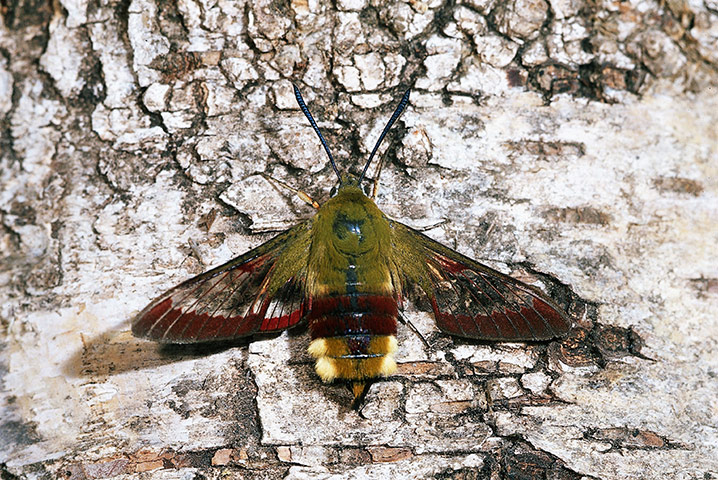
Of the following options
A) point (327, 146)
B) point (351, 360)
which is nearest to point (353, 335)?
point (351, 360)

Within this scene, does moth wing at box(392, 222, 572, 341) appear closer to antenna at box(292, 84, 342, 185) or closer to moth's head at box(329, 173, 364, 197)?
moth's head at box(329, 173, 364, 197)

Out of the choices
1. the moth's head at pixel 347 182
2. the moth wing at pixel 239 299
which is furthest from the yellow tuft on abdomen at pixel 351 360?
the moth's head at pixel 347 182

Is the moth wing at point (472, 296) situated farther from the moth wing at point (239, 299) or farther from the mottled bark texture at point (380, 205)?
the moth wing at point (239, 299)

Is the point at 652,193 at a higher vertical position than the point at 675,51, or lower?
lower

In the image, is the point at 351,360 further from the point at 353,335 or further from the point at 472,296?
the point at 472,296

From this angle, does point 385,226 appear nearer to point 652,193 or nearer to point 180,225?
point 180,225

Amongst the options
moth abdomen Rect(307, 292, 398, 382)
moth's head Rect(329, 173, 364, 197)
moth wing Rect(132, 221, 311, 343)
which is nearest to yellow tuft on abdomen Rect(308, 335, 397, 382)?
moth abdomen Rect(307, 292, 398, 382)

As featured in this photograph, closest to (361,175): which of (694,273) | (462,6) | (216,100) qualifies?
(216,100)
